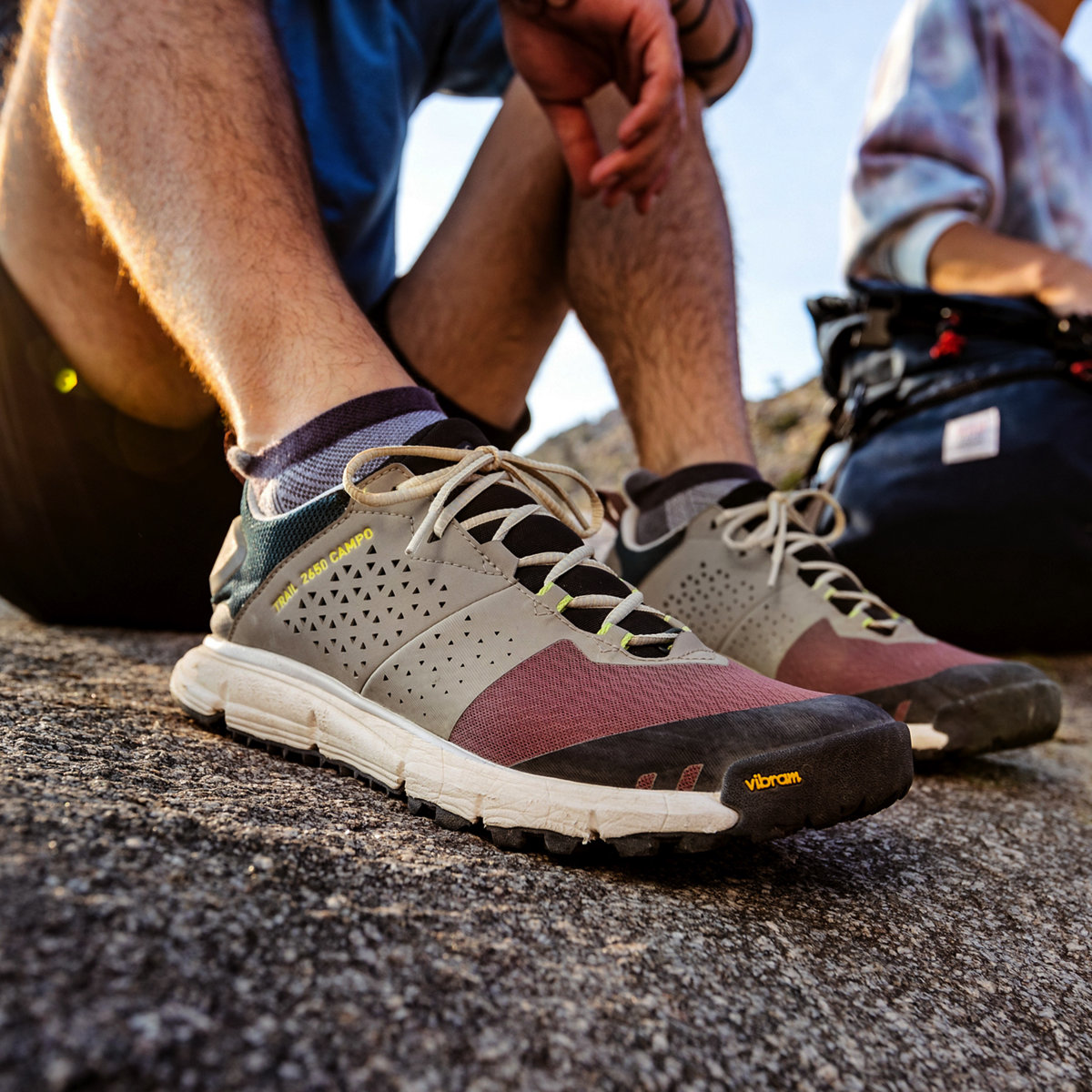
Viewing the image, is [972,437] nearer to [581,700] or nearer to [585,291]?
[585,291]

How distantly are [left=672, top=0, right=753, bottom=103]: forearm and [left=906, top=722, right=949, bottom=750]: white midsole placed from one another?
1260 millimetres

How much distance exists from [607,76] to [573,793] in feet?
4.21

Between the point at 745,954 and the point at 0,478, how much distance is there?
55.0 inches

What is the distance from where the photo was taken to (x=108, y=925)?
37 centimetres

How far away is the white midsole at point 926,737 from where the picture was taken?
990 millimetres

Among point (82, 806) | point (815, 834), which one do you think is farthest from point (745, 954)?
point (82, 806)

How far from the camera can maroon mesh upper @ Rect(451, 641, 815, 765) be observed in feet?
2.16

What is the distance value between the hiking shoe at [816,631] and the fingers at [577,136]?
0.68 m

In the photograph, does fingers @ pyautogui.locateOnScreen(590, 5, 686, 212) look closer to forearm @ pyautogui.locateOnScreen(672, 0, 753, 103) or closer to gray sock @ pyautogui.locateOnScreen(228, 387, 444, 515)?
forearm @ pyautogui.locateOnScreen(672, 0, 753, 103)

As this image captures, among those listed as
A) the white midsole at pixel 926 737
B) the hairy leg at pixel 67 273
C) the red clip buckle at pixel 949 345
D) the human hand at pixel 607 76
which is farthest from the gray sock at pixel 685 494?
the red clip buckle at pixel 949 345

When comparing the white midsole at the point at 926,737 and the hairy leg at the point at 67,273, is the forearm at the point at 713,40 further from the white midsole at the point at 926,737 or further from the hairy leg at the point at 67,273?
the white midsole at the point at 926,737

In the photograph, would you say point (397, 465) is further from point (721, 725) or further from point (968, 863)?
point (968, 863)

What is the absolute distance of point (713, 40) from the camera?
4.69ft

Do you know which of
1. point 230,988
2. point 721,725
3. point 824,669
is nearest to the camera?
point 230,988
